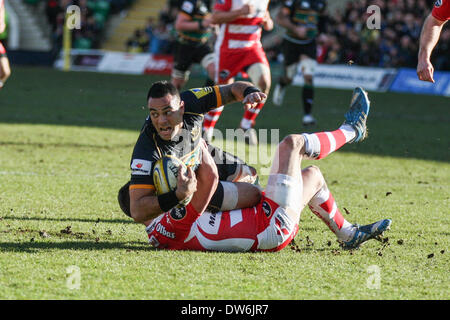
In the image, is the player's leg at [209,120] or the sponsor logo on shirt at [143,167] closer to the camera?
the sponsor logo on shirt at [143,167]

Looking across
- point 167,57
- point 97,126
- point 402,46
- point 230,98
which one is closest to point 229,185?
point 230,98

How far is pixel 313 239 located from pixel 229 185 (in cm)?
81

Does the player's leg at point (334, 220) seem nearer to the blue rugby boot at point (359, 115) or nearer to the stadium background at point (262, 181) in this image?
the stadium background at point (262, 181)

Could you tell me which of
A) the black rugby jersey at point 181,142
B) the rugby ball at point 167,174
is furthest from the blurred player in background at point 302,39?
the rugby ball at point 167,174

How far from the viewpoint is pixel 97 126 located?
40.1ft

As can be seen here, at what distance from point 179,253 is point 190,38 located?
26.8 feet

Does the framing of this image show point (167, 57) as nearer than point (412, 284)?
No

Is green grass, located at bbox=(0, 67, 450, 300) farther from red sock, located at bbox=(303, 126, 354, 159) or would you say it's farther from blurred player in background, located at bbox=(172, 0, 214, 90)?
blurred player in background, located at bbox=(172, 0, 214, 90)

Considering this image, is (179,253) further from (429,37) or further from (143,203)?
(429,37)

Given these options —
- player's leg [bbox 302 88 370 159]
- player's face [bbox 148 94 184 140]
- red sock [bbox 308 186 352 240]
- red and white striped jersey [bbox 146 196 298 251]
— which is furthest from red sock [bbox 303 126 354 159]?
player's face [bbox 148 94 184 140]

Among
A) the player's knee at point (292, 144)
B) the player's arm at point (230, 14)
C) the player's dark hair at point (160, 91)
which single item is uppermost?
the player's dark hair at point (160, 91)

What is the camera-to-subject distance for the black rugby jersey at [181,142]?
15.5 ft

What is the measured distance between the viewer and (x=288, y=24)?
44.0 feet
